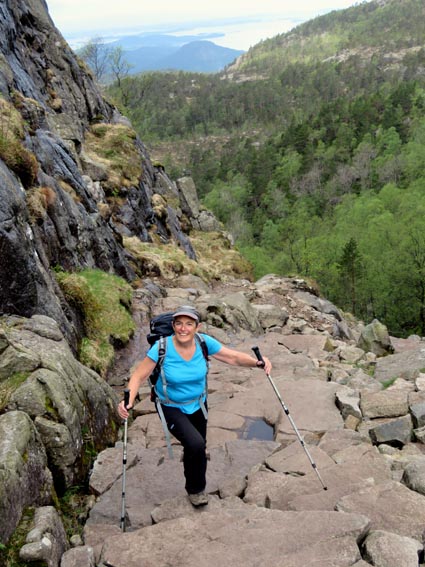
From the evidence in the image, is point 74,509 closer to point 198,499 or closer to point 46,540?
point 46,540

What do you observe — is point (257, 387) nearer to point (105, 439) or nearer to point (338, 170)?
point (105, 439)

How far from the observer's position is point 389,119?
128 m

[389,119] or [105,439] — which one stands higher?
[105,439]

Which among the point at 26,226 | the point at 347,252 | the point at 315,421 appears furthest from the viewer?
the point at 347,252

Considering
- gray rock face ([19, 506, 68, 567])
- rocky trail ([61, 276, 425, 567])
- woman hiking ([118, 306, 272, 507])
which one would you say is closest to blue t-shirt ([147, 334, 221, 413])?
woman hiking ([118, 306, 272, 507])

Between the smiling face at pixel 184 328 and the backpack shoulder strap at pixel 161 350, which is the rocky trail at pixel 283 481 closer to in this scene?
the backpack shoulder strap at pixel 161 350

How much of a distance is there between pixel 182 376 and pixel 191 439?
2.52 ft

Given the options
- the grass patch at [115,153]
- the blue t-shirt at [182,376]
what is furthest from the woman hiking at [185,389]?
the grass patch at [115,153]

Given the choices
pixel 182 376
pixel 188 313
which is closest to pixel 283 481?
pixel 182 376

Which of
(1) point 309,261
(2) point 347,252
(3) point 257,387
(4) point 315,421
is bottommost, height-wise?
(1) point 309,261

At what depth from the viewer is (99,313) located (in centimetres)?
1366

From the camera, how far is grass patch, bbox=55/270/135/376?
12.0 metres

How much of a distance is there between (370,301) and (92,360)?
174 feet

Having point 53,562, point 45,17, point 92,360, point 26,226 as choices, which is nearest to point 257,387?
point 92,360
